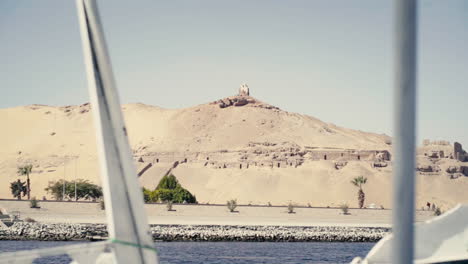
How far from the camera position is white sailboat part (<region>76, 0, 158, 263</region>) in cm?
814

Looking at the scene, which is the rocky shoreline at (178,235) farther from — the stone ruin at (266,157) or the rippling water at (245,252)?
the stone ruin at (266,157)

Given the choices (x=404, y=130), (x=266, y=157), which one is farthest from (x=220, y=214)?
(x=266, y=157)

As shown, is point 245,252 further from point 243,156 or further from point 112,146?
point 243,156

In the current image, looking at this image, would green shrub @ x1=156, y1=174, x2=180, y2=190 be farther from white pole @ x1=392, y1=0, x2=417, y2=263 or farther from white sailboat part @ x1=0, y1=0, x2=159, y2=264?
white pole @ x1=392, y1=0, x2=417, y2=263

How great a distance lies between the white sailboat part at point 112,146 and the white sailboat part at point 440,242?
8064 millimetres

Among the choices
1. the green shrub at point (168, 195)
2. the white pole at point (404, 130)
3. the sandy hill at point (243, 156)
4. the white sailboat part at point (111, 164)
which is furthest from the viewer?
the sandy hill at point (243, 156)

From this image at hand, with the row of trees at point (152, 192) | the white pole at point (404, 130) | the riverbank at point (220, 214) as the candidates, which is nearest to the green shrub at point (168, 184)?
the row of trees at point (152, 192)

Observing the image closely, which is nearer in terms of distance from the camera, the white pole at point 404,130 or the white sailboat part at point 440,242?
the white pole at point 404,130

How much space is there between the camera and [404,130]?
5.12 meters

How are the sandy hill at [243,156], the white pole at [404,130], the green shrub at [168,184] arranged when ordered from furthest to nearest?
the sandy hill at [243,156]
the green shrub at [168,184]
the white pole at [404,130]

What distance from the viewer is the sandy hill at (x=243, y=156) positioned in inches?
5630

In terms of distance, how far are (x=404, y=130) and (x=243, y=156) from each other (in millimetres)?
155832

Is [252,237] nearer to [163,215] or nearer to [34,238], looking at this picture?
[34,238]

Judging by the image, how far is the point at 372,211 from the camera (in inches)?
3351
